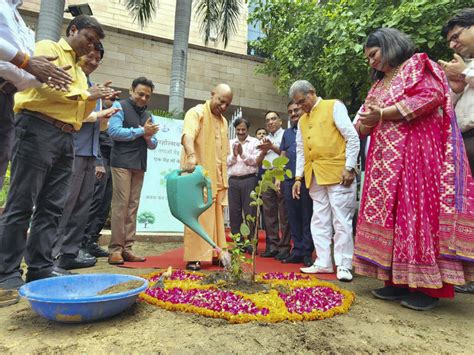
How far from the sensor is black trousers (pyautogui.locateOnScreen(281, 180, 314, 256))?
3742mm

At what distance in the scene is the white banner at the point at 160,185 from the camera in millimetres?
5664

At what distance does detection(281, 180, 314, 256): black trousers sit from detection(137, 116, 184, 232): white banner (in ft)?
7.57

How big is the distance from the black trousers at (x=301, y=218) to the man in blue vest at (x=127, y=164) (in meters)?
1.60

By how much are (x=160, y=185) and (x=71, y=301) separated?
14.2 feet

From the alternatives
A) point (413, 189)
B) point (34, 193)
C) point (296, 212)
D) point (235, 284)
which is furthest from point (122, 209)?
point (413, 189)

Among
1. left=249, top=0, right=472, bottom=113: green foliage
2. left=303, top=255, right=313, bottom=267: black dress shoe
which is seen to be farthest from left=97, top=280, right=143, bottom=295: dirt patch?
left=249, top=0, right=472, bottom=113: green foliage

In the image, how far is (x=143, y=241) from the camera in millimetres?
5234

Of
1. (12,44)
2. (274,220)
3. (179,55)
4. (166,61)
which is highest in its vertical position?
(166,61)

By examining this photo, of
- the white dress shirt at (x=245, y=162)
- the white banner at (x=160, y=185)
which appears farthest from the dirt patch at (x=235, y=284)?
the white banner at (x=160, y=185)

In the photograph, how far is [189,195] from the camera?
2.59 meters

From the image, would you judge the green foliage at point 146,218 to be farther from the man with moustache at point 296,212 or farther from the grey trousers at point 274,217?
the man with moustache at point 296,212

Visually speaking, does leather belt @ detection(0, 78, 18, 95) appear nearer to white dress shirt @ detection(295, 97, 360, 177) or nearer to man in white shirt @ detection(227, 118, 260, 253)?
white dress shirt @ detection(295, 97, 360, 177)

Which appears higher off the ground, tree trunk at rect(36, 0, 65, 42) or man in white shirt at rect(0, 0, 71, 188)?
tree trunk at rect(36, 0, 65, 42)

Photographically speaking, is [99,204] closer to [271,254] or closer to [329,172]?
[271,254]
